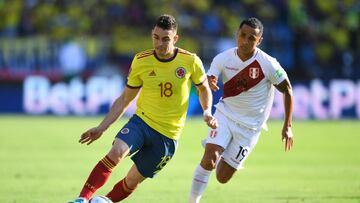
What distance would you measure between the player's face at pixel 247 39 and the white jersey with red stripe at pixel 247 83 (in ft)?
0.44

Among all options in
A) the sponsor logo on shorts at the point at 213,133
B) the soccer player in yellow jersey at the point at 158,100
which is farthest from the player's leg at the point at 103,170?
the sponsor logo on shorts at the point at 213,133

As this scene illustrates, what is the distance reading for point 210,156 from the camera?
9289mm

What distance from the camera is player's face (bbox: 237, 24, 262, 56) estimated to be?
932 centimetres

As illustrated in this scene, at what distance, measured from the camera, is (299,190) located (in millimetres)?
11688

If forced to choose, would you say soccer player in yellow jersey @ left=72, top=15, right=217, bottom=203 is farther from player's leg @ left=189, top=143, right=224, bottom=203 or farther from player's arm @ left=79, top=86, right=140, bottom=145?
player's leg @ left=189, top=143, right=224, bottom=203

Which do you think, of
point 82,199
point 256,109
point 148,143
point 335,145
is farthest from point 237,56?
point 335,145

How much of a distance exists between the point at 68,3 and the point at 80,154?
13.2 meters

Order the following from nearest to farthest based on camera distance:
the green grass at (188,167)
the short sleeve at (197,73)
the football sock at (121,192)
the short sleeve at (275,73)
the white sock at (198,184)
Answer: the short sleeve at (197,73) < the football sock at (121,192) < the white sock at (198,184) < the short sleeve at (275,73) < the green grass at (188,167)

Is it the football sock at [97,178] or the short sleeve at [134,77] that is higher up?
the short sleeve at [134,77]

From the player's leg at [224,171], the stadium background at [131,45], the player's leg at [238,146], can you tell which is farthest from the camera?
the stadium background at [131,45]

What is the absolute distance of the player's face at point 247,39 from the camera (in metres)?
9.32

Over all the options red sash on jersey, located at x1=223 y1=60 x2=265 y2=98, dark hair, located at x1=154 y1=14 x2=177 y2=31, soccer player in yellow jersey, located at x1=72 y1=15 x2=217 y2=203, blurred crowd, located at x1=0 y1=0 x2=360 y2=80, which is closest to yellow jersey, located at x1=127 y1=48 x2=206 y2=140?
soccer player in yellow jersey, located at x1=72 y1=15 x2=217 y2=203

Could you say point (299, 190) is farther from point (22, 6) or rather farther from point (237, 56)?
point (22, 6)

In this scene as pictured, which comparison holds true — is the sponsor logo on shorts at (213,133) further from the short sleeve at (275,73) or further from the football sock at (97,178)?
the football sock at (97,178)
